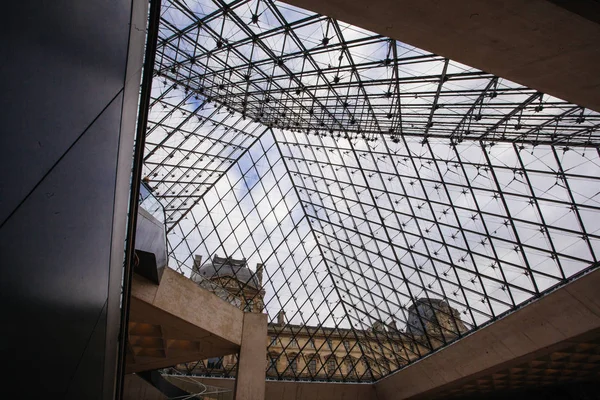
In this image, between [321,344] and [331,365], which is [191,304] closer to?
[331,365]

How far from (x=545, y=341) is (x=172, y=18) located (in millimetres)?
26371

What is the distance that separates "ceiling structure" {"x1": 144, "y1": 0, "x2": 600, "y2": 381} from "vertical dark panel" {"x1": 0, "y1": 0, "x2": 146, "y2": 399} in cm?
1593

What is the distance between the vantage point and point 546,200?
19484 mm

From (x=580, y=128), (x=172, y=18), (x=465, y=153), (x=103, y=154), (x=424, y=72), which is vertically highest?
(x=172, y=18)

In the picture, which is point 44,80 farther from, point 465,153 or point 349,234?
point 349,234

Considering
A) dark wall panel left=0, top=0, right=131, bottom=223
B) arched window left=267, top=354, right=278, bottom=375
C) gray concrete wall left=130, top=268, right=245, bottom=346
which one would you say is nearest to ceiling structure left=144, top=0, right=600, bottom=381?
gray concrete wall left=130, top=268, right=245, bottom=346

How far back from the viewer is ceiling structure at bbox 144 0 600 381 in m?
18.6

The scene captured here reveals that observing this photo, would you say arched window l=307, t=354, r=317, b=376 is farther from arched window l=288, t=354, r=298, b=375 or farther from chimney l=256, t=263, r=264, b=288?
chimney l=256, t=263, r=264, b=288

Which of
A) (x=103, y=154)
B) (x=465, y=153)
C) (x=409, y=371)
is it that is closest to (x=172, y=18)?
(x=465, y=153)

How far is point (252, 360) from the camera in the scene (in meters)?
18.6

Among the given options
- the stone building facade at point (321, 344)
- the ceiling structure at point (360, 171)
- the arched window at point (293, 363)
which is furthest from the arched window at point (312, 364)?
the arched window at point (293, 363)

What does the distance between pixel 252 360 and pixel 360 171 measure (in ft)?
58.2

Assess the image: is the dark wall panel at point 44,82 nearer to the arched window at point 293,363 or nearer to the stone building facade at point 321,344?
the stone building facade at point 321,344

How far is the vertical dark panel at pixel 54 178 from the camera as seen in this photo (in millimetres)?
1602
